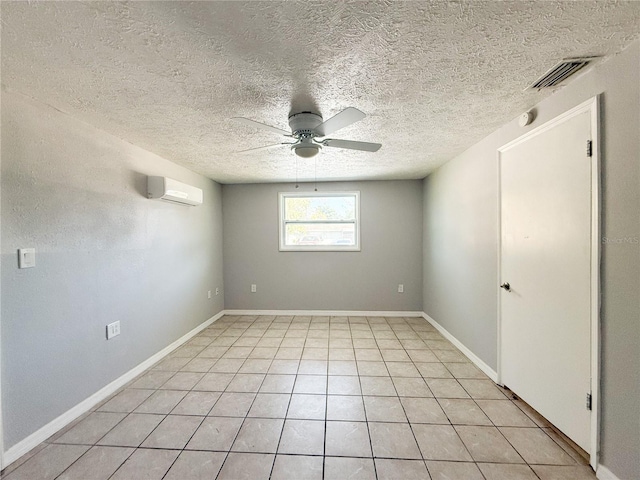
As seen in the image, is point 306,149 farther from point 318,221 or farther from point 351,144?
point 318,221

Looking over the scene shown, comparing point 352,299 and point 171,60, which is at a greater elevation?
point 171,60

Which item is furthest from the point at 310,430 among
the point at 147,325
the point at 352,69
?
the point at 352,69

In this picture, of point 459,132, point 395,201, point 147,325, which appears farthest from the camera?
point 395,201

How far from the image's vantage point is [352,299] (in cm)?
418

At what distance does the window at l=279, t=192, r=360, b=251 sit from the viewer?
167 inches

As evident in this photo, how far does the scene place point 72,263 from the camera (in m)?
1.84

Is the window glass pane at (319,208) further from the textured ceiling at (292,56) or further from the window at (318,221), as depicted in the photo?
the textured ceiling at (292,56)

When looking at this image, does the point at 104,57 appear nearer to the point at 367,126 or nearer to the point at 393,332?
the point at 367,126

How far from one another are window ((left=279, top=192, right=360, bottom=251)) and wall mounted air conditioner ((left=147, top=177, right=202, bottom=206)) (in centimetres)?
155

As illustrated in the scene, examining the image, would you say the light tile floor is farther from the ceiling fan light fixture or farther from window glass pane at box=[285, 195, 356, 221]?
window glass pane at box=[285, 195, 356, 221]

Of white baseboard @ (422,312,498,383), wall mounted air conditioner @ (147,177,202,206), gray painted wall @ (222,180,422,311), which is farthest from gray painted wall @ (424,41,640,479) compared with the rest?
wall mounted air conditioner @ (147,177,202,206)

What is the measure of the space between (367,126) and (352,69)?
2.47ft

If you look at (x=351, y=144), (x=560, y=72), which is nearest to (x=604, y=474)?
(x=560, y=72)

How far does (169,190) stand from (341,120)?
2010 mm
